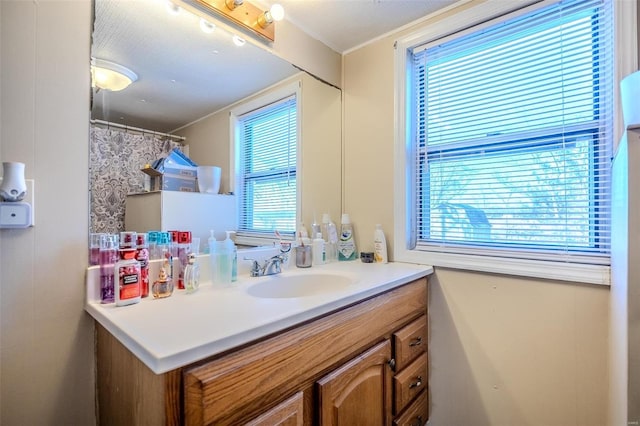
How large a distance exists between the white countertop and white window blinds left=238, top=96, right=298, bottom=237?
1.34 feet

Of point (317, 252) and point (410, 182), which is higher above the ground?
point (410, 182)

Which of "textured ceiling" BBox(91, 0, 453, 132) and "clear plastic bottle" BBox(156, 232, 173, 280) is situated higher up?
"textured ceiling" BBox(91, 0, 453, 132)

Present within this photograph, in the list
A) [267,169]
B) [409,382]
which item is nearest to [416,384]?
[409,382]

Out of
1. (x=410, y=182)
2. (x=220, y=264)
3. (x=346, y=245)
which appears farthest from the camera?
(x=346, y=245)

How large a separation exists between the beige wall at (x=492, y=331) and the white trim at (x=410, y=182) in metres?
0.04

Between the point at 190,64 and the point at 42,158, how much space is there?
0.64 meters

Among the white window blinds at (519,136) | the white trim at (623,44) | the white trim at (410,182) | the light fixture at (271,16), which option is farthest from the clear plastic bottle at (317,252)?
the white trim at (623,44)

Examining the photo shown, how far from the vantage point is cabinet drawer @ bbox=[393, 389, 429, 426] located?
122cm

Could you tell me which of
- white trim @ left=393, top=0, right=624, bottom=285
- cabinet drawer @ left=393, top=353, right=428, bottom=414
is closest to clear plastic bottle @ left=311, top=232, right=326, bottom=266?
white trim @ left=393, top=0, right=624, bottom=285

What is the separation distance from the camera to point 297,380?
78 cm

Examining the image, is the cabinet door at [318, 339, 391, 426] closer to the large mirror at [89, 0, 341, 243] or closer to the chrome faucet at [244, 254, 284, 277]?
the chrome faucet at [244, 254, 284, 277]

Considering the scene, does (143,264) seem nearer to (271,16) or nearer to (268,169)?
(268,169)

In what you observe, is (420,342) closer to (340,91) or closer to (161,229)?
(161,229)

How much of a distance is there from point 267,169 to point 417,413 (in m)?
1.36
